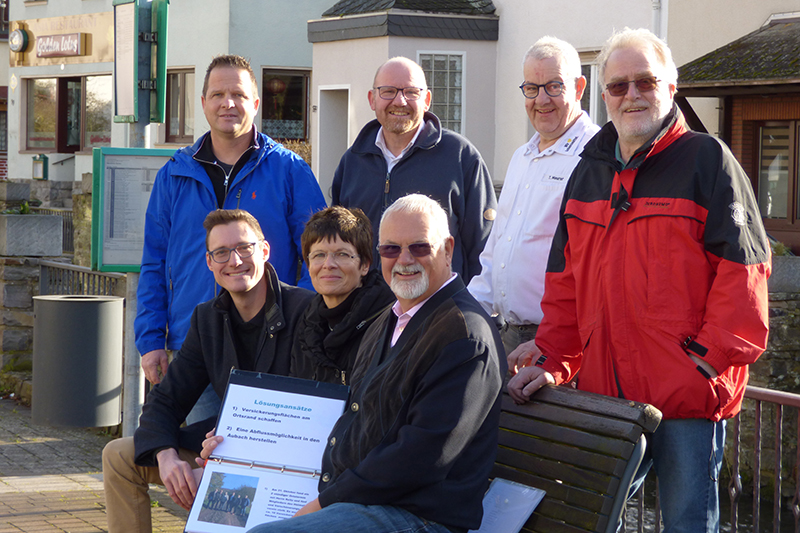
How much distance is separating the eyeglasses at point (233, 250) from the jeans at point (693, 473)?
5.94 feet

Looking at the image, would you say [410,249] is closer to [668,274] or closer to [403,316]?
[403,316]

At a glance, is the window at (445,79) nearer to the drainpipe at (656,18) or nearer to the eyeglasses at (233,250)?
the drainpipe at (656,18)

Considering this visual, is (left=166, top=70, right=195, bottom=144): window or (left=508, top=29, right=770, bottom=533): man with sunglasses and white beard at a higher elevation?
(left=166, top=70, right=195, bottom=144): window

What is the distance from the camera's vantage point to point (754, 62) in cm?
1225

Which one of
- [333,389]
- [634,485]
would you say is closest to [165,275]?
[333,389]

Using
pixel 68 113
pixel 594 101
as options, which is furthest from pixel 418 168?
pixel 68 113

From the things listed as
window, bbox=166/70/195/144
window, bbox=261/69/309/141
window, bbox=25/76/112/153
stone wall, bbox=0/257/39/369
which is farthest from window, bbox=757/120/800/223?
window, bbox=25/76/112/153

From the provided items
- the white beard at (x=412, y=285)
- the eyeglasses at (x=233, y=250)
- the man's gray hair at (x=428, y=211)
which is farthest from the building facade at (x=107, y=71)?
the white beard at (x=412, y=285)

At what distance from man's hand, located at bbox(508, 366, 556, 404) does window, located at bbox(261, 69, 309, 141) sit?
19.5 meters

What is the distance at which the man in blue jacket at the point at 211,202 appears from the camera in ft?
14.9

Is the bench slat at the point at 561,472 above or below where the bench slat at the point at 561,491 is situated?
above

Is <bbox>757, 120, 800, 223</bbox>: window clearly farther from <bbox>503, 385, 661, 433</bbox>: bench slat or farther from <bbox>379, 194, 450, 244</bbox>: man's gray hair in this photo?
<bbox>379, 194, 450, 244</bbox>: man's gray hair

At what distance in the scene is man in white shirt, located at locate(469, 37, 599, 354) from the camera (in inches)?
156

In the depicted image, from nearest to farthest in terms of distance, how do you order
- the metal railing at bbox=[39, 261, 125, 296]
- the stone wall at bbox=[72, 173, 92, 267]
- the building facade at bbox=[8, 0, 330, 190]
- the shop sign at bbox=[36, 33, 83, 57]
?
the metal railing at bbox=[39, 261, 125, 296] → the stone wall at bbox=[72, 173, 92, 267] → the building facade at bbox=[8, 0, 330, 190] → the shop sign at bbox=[36, 33, 83, 57]
